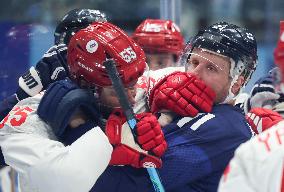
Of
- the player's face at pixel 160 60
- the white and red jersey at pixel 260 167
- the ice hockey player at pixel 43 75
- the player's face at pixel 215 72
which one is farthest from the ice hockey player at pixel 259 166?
the player's face at pixel 160 60

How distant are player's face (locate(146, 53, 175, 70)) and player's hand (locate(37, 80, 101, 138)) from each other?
120cm

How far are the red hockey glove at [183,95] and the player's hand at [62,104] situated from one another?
0.64 ft

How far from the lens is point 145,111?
1878 millimetres

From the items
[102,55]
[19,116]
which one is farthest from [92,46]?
[19,116]

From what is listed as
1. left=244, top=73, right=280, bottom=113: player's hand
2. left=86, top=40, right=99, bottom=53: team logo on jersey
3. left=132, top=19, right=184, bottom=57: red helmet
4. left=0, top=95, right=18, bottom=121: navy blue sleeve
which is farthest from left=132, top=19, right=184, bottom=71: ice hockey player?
left=86, top=40, right=99, bottom=53: team logo on jersey

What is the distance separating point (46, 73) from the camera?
206 centimetres

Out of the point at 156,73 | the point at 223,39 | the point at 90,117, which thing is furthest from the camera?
the point at 156,73

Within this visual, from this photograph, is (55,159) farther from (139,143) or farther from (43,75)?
(43,75)

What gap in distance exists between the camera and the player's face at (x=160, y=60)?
286 cm

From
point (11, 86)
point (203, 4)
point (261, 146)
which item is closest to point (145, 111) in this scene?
point (261, 146)

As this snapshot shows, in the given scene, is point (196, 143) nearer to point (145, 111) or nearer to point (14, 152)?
point (145, 111)

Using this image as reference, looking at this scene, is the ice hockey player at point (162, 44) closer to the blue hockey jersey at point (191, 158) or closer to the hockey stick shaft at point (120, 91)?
the blue hockey jersey at point (191, 158)

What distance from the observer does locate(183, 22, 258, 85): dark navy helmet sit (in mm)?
1830

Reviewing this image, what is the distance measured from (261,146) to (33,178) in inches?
23.7
